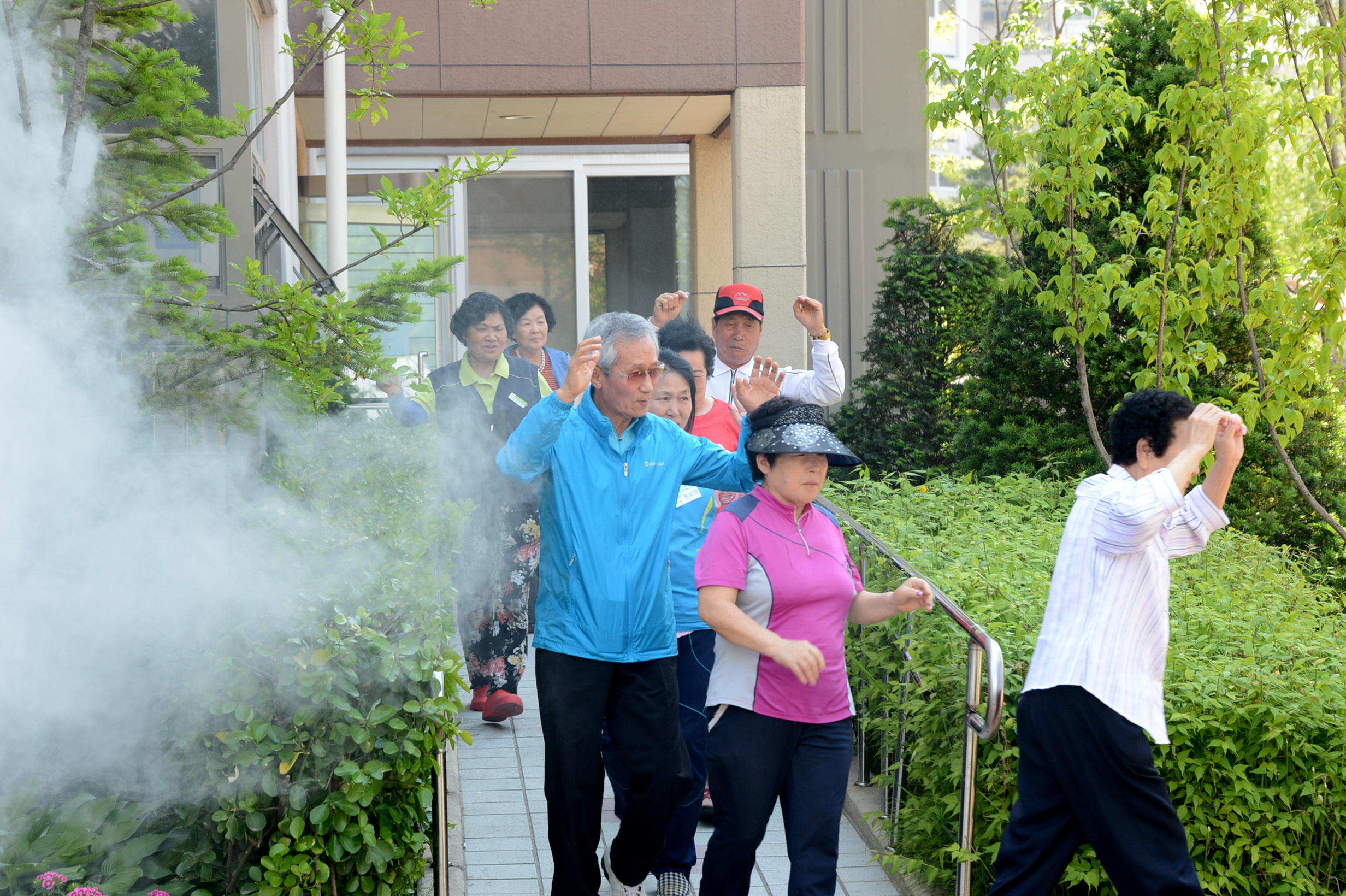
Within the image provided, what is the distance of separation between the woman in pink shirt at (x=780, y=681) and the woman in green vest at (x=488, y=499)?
2729mm

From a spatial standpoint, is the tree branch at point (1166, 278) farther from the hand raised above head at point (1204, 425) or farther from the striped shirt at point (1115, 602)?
the striped shirt at point (1115, 602)

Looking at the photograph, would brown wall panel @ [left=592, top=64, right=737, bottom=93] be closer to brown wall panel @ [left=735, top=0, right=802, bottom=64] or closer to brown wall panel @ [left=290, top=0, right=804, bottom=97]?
brown wall panel @ [left=290, top=0, right=804, bottom=97]

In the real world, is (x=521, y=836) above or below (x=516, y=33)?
below

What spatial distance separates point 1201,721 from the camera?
4.11 metres

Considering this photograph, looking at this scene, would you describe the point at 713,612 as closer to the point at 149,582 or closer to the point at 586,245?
the point at 149,582

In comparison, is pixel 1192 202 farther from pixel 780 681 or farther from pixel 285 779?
pixel 285 779

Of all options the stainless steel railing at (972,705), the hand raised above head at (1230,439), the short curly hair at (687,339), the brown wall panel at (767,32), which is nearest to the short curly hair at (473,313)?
the short curly hair at (687,339)

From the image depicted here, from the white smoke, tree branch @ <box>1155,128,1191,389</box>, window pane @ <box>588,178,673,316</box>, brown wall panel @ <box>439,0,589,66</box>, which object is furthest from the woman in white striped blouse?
window pane @ <box>588,178,673,316</box>

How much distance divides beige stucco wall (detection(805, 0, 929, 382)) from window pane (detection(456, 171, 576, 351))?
3.12 m

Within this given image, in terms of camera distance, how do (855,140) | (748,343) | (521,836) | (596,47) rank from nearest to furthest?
(521,836)
(748,343)
(596,47)
(855,140)

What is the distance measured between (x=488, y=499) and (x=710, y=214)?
26.3ft

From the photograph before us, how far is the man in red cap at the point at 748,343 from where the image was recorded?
6188mm

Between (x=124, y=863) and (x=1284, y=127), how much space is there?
657 cm

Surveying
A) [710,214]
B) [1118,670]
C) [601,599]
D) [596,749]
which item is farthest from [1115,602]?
[710,214]
